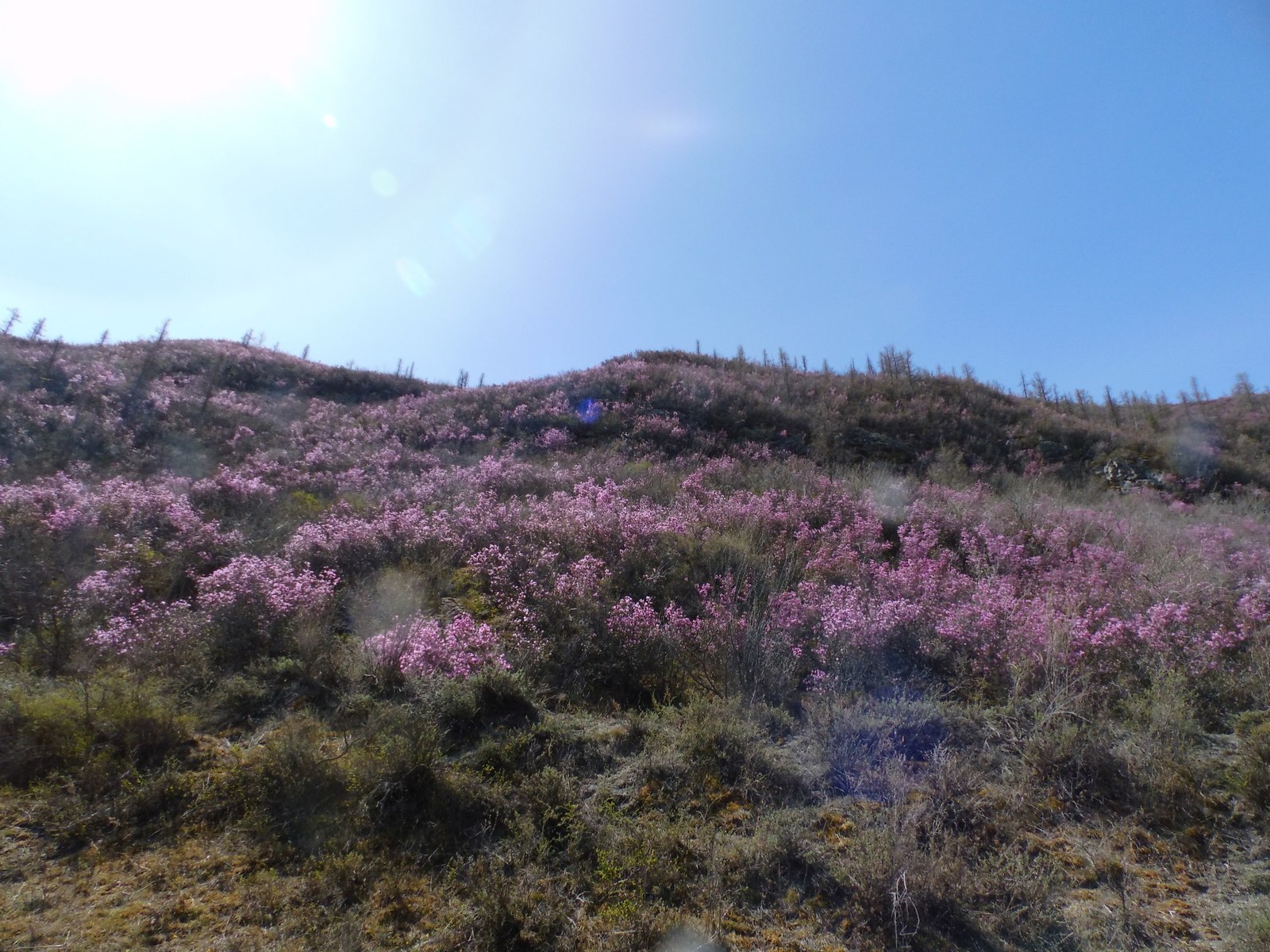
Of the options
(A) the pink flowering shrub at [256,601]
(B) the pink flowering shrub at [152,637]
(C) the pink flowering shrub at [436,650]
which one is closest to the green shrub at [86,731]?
(B) the pink flowering shrub at [152,637]

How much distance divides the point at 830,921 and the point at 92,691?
193 inches

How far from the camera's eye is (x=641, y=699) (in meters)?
4.97

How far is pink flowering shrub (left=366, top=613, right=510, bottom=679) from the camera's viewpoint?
478 cm

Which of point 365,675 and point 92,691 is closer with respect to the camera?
point 92,691

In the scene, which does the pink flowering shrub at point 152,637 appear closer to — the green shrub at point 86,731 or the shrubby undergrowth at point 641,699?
the shrubby undergrowth at point 641,699

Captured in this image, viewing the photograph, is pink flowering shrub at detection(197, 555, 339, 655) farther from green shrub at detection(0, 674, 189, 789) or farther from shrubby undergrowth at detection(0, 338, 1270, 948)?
green shrub at detection(0, 674, 189, 789)

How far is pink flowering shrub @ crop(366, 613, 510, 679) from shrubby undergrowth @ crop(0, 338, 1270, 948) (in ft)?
0.10

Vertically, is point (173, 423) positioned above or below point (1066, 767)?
above

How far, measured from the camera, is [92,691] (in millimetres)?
4250

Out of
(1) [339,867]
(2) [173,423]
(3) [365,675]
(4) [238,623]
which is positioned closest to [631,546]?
(3) [365,675]

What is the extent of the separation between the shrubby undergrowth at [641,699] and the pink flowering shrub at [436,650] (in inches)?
1.2

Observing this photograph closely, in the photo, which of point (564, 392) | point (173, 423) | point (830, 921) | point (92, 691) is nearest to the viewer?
point (830, 921)

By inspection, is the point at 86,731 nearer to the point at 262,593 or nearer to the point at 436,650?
the point at 262,593

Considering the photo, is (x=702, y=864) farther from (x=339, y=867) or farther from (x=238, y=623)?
(x=238, y=623)
